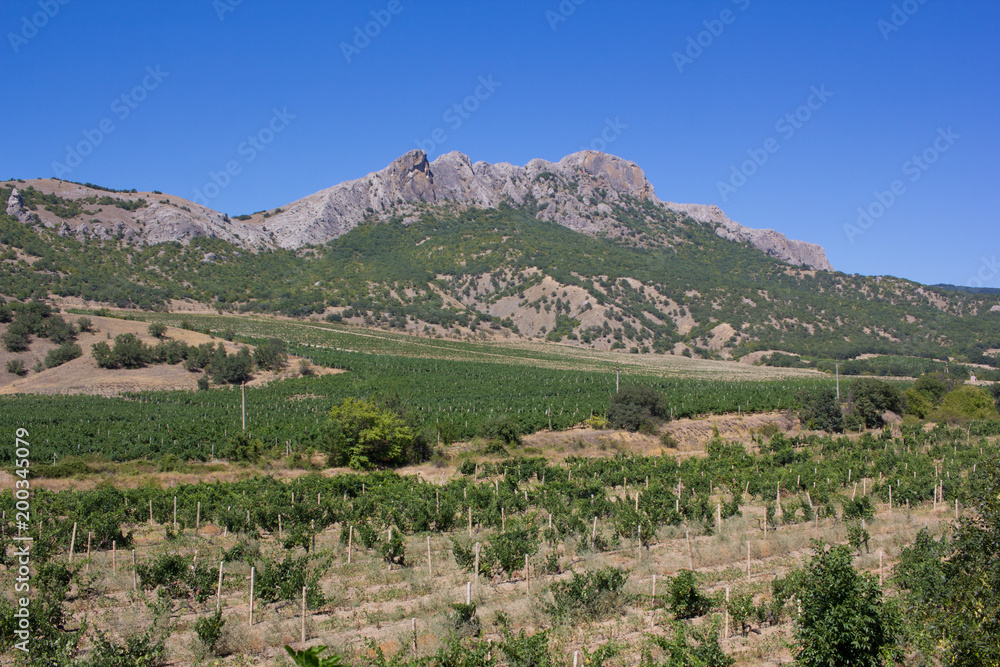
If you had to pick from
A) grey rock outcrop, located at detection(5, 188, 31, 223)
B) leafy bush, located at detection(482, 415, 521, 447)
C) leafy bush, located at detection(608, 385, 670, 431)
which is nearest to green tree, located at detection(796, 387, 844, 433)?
leafy bush, located at detection(608, 385, 670, 431)

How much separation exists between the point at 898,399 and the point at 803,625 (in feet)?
171

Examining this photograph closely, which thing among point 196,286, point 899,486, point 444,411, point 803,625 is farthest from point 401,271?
point 803,625

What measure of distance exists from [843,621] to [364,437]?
2849cm

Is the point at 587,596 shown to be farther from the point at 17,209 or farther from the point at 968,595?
the point at 17,209

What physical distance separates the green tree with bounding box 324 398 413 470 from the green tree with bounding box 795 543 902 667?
27.5 metres

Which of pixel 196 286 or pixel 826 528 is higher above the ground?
pixel 196 286

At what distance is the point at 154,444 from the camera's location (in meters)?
36.6

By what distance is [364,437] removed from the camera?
35.0 m

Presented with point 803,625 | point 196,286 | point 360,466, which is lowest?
point 360,466

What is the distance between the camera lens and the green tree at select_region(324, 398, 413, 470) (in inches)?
1378

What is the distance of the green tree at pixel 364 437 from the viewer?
35.0 m

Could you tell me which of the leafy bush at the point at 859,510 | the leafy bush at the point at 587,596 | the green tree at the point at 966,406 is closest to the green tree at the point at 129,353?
the leafy bush at the point at 587,596

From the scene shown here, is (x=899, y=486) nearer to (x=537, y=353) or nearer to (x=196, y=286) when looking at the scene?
(x=537, y=353)

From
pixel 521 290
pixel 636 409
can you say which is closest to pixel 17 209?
pixel 521 290
